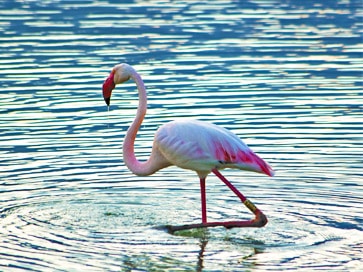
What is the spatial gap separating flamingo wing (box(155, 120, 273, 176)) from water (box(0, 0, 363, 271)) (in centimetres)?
55

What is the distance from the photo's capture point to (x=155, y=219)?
9.58 meters

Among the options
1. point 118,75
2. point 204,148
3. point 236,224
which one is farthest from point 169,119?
point 236,224

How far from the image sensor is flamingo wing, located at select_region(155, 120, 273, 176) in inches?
370

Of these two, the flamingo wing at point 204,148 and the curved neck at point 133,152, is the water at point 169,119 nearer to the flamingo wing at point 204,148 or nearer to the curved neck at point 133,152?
the curved neck at point 133,152

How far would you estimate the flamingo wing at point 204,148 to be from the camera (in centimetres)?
939

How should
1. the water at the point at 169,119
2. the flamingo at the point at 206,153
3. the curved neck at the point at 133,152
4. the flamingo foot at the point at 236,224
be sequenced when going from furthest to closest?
the curved neck at the point at 133,152
the flamingo at the point at 206,153
the flamingo foot at the point at 236,224
the water at the point at 169,119

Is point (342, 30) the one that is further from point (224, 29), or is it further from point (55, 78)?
point (55, 78)

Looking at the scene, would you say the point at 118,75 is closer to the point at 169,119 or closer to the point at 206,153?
the point at 206,153

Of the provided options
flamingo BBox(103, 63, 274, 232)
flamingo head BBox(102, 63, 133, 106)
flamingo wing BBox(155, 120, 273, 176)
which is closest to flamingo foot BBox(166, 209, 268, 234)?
flamingo BBox(103, 63, 274, 232)

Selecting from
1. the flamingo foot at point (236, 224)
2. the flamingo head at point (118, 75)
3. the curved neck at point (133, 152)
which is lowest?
the flamingo foot at point (236, 224)

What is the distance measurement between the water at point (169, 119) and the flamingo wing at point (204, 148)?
555mm

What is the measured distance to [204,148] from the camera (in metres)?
9.39

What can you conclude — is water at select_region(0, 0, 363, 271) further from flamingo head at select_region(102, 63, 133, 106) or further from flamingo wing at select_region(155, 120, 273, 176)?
flamingo head at select_region(102, 63, 133, 106)

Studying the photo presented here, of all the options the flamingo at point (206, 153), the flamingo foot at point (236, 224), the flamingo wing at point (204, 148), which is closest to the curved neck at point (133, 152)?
the flamingo at point (206, 153)
